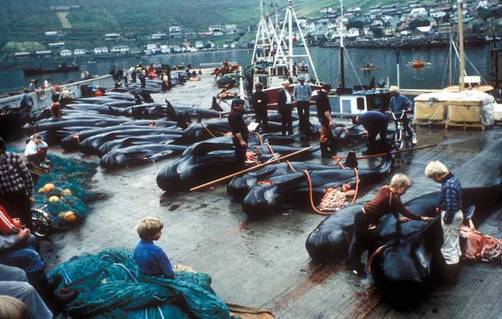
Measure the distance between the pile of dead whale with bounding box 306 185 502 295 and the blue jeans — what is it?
4.22 m

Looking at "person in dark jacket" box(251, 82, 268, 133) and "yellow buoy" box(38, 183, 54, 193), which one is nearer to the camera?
"yellow buoy" box(38, 183, 54, 193)

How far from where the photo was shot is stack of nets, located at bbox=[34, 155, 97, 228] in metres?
10.9

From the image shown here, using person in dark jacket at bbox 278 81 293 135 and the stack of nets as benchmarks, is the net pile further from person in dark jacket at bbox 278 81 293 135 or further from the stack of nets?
person in dark jacket at bbox 278 81 293 135

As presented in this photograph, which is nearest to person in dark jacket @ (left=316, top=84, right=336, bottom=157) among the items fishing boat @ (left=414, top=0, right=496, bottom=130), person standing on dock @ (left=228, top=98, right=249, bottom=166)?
person standing on dock @ (left=228, top=98, right=249, bottom=166)

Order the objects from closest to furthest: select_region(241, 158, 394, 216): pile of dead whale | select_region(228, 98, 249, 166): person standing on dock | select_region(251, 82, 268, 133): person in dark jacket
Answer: select_region(241, 158, 394, 216): pile of dead whale → select_region(228, 98, 249, 166): person standing on dock → select_region(251, 82, 268, 133): person in dark jacket

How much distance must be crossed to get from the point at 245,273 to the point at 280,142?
9.11 metres

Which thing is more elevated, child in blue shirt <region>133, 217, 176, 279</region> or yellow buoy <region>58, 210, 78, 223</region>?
child in blue shirt <region>133, 217, 176, 279</region>

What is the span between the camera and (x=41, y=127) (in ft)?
69.9

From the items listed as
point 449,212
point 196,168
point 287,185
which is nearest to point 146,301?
point 449,212

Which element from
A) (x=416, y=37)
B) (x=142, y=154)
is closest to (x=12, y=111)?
(x=142, y=154)

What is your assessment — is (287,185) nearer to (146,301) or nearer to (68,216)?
(68,216)

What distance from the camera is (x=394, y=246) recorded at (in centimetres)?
703

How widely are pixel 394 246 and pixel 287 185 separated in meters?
3.93

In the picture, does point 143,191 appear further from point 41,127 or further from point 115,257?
point 41,127
